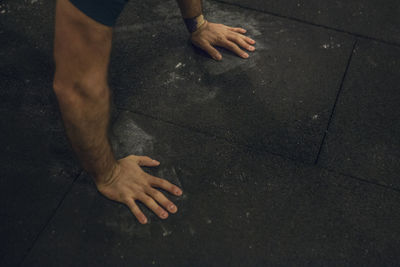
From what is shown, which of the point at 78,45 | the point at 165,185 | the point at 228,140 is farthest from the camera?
the point at 228,140

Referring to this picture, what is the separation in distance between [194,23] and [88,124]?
127 cm

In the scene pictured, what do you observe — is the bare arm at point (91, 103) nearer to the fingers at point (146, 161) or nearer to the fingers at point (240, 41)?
the fingers at point (146, 161)

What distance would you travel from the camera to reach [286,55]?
2.43 m

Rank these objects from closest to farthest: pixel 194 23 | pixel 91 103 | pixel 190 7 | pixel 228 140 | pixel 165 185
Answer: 1. pixel 91 103
2. pixel 165 185
3. pixel 228 140
4. pixel 190 7
5. pixel 194 23

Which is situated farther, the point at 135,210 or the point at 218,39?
the point at 218,39

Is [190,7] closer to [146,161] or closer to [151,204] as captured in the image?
[146,161]

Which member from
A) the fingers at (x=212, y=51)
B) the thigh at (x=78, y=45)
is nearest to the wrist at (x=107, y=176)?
the thigh at (x=78, y=45)

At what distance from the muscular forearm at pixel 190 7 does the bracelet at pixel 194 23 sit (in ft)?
0.11

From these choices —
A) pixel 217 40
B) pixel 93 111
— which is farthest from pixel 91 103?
pixel 217 40

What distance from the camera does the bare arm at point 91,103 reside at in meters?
1.11

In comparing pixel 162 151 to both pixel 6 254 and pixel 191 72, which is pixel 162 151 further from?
pixel 6 254

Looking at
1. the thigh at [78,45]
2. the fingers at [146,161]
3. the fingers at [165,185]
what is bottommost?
the fingers at [165,185]

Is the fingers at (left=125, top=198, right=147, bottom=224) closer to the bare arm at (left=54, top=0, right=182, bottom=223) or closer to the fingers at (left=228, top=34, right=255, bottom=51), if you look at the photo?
the bare arm at (left=54, top=0, right=182, bottom=223)

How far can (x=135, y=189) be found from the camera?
5.82 ft
